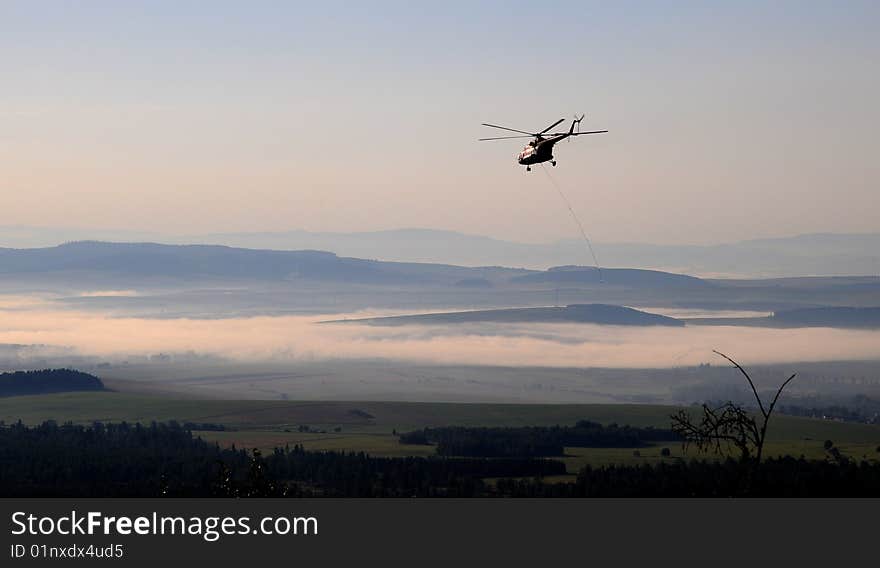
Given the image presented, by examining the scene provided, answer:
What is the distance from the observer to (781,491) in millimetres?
156750

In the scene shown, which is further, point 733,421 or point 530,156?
point 530,156

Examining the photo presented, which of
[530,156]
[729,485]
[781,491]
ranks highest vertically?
[530,156]
